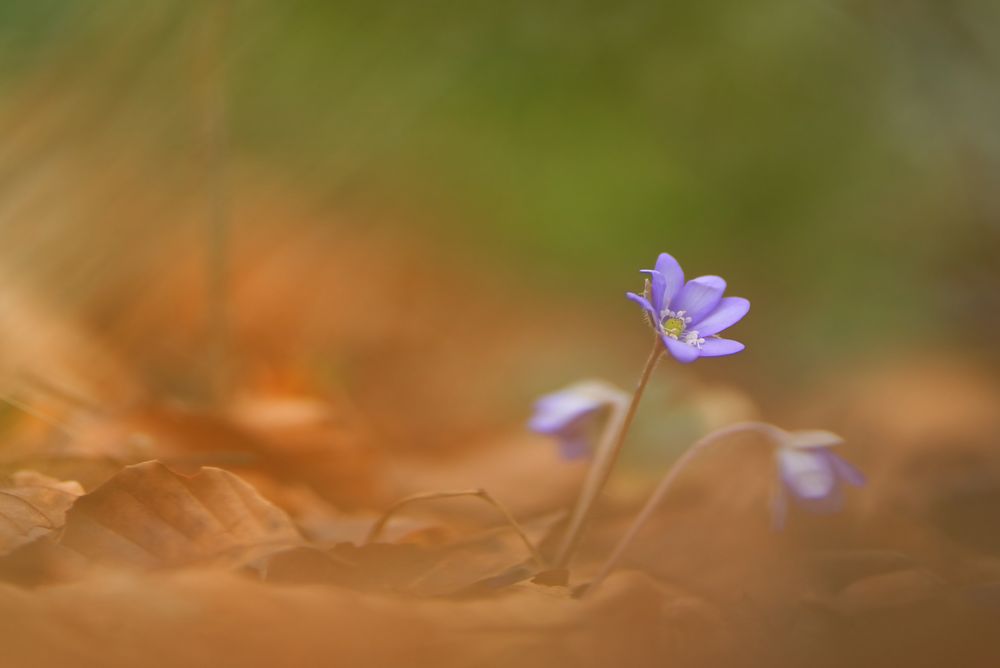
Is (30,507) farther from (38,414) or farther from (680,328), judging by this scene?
(680,328)

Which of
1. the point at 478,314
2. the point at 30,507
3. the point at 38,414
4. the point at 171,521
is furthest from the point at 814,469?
the point at 478,314

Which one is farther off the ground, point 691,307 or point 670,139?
point 670,139

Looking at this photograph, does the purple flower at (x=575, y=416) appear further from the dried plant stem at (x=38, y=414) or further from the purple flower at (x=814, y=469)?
the dried plant stem at (x=38, y=414)

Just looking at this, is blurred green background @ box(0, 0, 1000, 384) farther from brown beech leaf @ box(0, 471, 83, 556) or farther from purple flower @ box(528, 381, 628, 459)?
brown beech leaf @ box(0, 471, 83, 556)

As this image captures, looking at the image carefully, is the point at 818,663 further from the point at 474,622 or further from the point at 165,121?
the point at 165,121

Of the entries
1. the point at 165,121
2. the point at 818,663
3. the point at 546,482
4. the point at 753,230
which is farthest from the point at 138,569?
the point at 753,230
